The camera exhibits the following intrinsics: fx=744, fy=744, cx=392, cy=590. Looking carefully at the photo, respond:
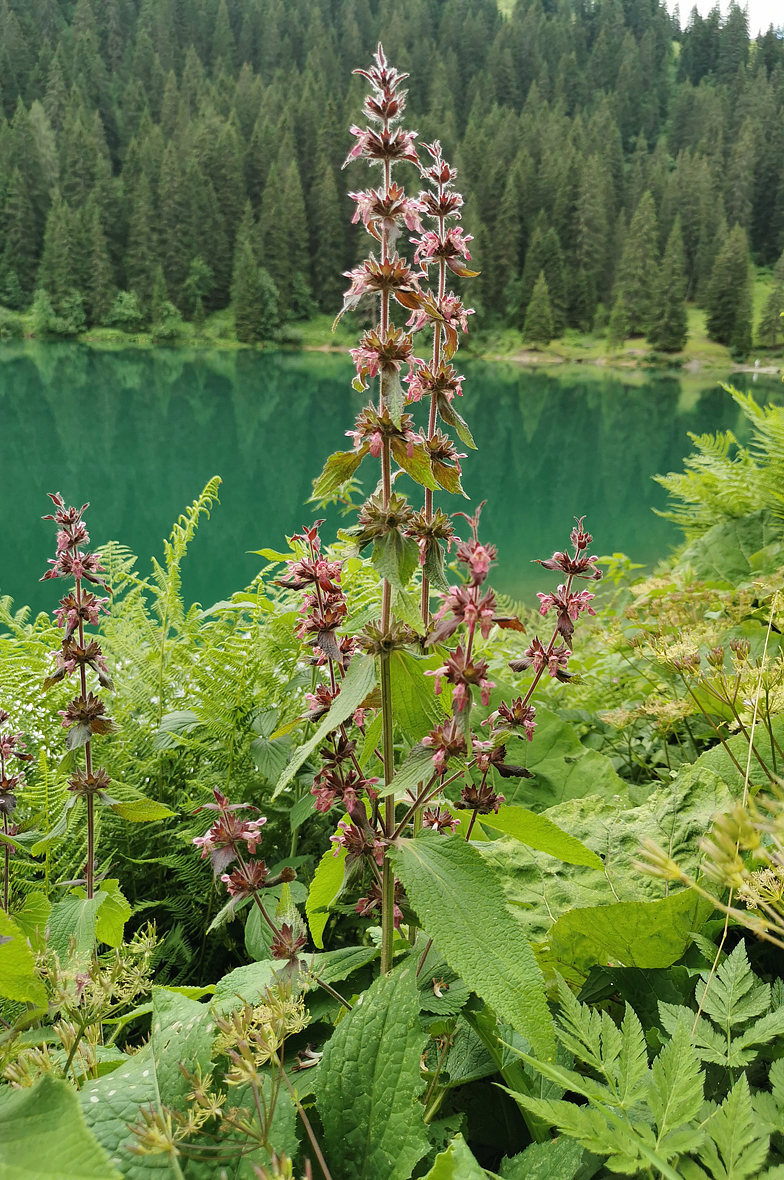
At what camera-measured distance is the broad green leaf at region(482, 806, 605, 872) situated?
1.14 metres

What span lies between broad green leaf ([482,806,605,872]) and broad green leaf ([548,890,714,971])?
0.10m

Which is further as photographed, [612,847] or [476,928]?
[612,847]

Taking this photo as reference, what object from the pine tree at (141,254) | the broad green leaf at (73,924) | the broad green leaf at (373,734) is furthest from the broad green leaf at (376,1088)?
the pine tree at (141,254)

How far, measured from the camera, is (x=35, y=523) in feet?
50.1

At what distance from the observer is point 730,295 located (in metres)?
55.5

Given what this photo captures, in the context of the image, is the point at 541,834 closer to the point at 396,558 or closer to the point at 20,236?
the point at 396,558

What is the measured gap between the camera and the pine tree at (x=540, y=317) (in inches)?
2192

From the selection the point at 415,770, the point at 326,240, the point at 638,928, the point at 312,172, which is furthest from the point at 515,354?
the point at 415,770

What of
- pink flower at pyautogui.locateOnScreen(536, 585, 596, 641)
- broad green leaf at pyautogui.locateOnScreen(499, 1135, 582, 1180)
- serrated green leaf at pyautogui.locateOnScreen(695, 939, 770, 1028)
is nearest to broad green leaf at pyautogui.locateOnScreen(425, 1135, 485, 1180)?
broad green leaf at pyautogui.locateOnScreen(499, 1135, 582, 1180)

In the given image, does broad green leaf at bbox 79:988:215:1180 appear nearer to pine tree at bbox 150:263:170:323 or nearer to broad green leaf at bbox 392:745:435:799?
broad green leaf at bbox 392:745:435:799

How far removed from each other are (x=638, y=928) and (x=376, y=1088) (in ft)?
1.78

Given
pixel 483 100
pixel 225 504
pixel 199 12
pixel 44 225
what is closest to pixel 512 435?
pixel 225 504

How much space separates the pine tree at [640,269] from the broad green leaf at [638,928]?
205 feet

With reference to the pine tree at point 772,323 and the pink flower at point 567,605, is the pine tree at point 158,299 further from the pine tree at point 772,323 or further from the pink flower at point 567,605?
the pink flower at point 567,605
